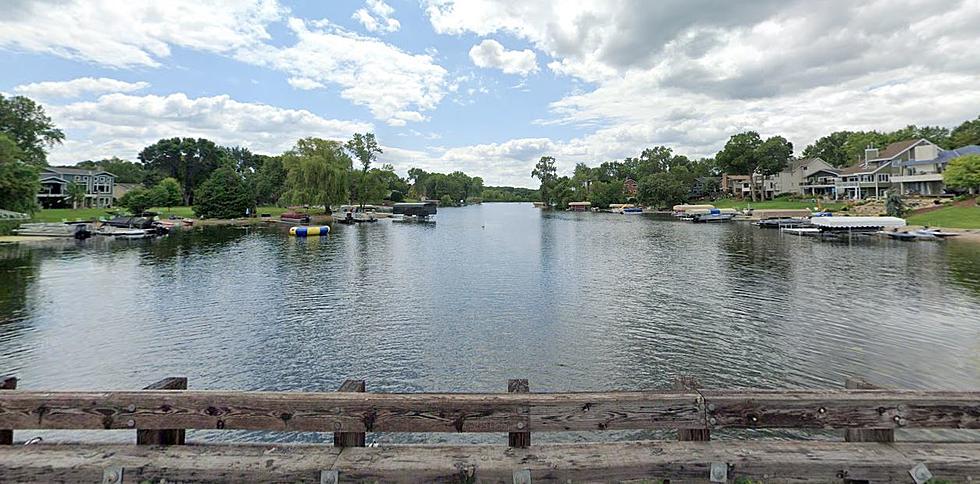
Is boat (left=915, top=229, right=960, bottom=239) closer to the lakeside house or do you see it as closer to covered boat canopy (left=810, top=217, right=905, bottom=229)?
covered boat canopy (left=810, top=217, right=905, bottom=229)

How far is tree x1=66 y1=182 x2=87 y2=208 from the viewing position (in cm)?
8975

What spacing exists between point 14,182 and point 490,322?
229ft

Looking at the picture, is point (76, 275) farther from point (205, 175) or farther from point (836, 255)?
point (205, 175)

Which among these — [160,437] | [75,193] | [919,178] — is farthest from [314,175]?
[919,178]

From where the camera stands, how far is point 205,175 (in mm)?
126000

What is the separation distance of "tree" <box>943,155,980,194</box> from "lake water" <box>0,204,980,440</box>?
41.3 meters

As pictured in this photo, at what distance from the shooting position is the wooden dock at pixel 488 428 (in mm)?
4469

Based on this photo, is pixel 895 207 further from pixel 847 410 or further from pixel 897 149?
pixel 847 410

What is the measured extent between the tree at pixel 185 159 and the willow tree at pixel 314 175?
39460 millimetres

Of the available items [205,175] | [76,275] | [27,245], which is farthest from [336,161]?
[76,275]

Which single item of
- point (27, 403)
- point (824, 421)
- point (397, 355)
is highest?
point (27, 403)

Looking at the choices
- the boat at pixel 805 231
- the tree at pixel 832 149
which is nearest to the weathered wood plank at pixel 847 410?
the boat at pixel 805 231

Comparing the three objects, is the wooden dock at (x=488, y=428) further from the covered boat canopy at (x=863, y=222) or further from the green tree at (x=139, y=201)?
the green tree at (x=139, y=201)

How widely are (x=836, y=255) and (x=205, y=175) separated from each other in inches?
5297
